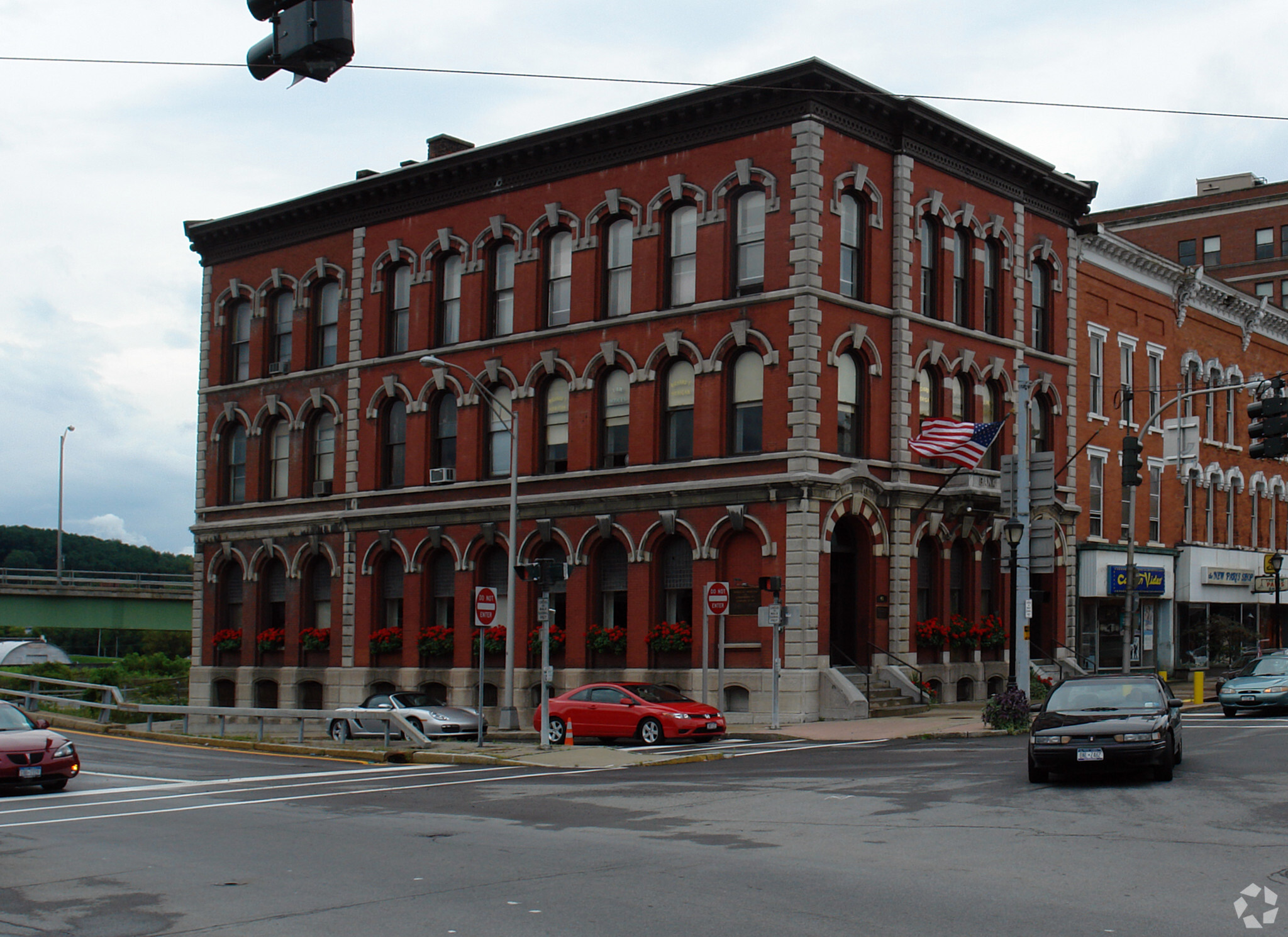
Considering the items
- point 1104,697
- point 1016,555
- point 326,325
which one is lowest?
point 1104,697

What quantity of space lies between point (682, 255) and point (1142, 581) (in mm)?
20973

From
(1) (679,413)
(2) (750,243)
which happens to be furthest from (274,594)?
(2) (750,243)

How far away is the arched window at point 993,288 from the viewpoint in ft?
136

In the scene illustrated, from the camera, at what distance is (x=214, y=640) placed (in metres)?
48.2

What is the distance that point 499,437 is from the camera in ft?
136

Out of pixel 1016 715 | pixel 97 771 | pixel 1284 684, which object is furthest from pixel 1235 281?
pixel 97 771

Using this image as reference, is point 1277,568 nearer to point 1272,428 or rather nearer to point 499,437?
point 1272,428

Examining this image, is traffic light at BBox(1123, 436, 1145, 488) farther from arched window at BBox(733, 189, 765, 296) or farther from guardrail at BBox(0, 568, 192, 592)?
guardrail at BBox(0, 568, 192, 592)

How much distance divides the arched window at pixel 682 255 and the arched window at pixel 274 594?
17.7m

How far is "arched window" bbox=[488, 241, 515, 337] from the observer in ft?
137

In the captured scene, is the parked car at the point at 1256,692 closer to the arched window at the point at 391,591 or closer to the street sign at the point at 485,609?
the street sign at the point at 485,609

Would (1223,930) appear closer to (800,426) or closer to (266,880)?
(266,880)

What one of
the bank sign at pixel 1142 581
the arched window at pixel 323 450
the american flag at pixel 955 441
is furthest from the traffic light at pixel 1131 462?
the arched window at pixel 323 450

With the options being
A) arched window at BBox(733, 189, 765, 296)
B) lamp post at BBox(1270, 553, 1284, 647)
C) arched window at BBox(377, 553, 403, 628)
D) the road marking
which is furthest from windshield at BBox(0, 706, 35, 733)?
lamp post at BBox(1270, 553, 1284, 647)
